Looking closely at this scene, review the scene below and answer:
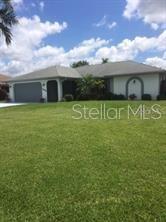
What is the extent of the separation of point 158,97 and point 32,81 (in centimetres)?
1418

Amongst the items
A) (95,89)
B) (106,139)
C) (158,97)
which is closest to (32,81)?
(95,89)

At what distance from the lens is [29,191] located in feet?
14.7

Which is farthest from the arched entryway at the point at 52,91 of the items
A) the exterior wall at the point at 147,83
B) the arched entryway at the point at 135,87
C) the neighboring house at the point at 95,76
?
the arched entryway at the point at 135,87

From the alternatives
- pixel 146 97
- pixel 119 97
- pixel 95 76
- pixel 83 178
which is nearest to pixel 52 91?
pixel 95 76

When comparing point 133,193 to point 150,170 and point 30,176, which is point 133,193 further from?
point 30,176

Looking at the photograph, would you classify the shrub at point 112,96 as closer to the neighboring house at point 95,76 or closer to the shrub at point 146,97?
the neighboring house at point 95,76

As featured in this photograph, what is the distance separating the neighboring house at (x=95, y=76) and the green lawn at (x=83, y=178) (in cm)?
1853

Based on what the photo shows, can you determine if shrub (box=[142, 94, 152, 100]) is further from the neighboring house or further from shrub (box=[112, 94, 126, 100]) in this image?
shrub (box=[112, 94, 126, 100])

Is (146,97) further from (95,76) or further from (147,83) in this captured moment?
(95,76)

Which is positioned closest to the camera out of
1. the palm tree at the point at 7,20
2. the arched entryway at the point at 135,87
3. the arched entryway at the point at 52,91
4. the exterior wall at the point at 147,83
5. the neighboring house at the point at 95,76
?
the palm tree at the point at 7,20

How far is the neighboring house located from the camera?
26.2 metres

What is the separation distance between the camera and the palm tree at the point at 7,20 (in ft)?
60.8

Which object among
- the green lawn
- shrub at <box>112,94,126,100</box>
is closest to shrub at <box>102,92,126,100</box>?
shrub at <box>112,94,126,100</box>

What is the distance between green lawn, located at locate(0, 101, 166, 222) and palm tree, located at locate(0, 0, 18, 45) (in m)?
12.4
